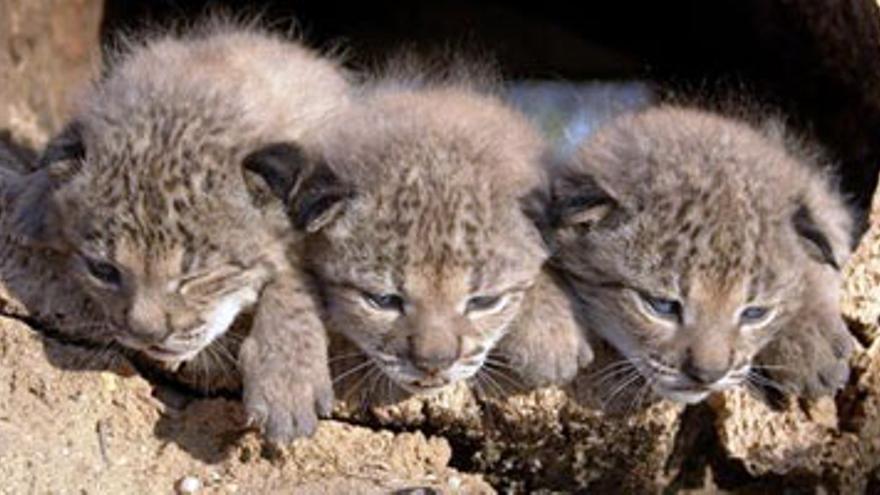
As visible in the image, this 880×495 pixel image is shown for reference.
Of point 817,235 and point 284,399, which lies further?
point 817,235

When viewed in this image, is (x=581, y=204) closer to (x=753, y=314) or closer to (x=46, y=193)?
(x=753, y=314)

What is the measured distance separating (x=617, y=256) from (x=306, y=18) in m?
2.93

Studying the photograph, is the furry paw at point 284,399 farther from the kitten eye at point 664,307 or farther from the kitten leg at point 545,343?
the kitten eye at point 664,307

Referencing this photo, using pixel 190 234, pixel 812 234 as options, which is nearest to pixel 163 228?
pixel 190 234

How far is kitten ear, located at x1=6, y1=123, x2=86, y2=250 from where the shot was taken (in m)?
4.22

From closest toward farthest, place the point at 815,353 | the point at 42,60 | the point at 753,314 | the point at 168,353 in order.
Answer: the point at 168,353, the point at 753,314, the point at 815,353, the point at 42,60

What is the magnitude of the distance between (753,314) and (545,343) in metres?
0.56

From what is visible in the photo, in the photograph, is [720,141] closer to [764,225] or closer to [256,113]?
[764,225]

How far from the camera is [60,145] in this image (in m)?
4.28

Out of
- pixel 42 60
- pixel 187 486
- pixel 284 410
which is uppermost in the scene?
pixel 284 410

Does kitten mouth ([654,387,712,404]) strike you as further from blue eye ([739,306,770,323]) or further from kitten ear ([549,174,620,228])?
kitten ear ([549,174,620,228])

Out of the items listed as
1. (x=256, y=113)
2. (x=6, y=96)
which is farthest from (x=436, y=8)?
(x=256, y=113)

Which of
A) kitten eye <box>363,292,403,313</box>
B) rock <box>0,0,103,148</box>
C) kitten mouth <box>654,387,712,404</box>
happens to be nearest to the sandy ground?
kitten eye <box>363,292,403,313</box>

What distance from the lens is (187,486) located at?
4.20 metres
